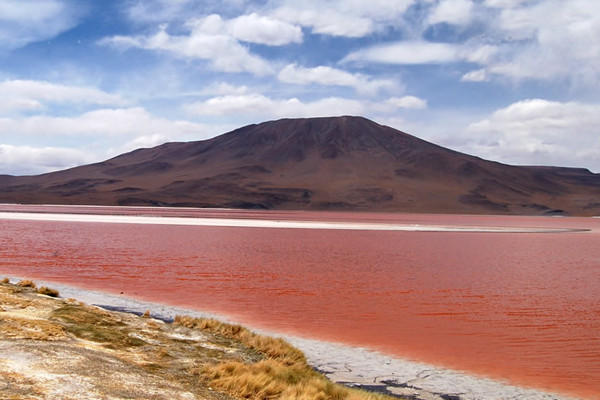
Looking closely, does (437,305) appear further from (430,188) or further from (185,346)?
(430,188)

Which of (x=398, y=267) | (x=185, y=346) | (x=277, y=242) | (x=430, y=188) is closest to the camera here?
(x=185, y=346)

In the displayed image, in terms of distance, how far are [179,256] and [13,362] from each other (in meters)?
20.8

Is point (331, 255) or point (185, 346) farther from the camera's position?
point (331, 255)

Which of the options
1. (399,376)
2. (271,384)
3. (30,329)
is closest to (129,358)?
(30,329)

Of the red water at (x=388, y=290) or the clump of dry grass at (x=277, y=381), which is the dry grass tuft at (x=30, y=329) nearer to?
the clump of dry grass at (x=277, y=381)

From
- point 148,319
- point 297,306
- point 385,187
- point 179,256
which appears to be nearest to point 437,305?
point 297,306

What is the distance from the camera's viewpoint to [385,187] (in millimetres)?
172875

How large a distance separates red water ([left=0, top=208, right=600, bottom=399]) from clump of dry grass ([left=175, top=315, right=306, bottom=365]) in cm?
189

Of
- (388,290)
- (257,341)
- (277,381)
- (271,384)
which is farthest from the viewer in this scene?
(388,290)

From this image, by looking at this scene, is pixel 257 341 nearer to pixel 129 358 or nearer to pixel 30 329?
pixel 129 358

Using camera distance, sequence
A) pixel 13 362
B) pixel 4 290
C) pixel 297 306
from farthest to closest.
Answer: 1. pixel 297 306
2. pixel 4 290
3. pixel 13 362

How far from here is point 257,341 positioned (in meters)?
11.5

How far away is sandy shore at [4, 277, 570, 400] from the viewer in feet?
31.8

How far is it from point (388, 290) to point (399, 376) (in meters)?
9.95
